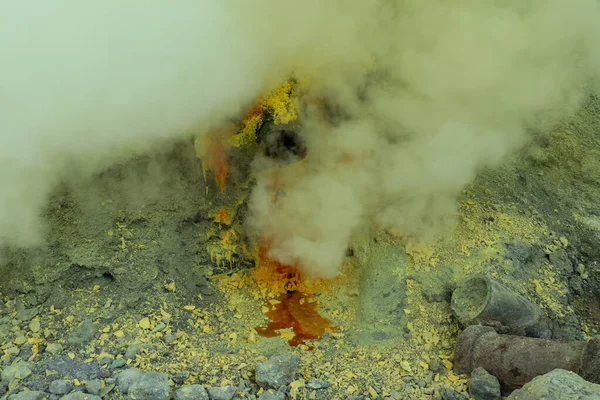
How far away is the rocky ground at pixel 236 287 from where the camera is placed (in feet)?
9.86

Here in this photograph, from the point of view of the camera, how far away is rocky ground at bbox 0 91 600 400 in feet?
9.86

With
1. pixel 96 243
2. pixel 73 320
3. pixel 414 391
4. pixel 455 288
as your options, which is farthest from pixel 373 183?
pixel 73 320

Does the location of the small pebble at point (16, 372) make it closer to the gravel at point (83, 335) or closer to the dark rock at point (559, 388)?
the gravel at point (83, 335)

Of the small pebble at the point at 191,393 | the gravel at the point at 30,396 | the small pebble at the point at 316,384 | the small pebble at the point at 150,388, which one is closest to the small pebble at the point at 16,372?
the gravel at the point at 30,396

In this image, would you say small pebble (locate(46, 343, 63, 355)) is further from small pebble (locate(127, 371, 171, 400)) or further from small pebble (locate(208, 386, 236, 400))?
small pebble (locate(208, 386, 236, 400))

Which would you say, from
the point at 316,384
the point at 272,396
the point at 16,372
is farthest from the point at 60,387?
the point at 316,384

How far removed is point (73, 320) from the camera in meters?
3.32

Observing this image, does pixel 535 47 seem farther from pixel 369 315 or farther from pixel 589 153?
pixel 369 315

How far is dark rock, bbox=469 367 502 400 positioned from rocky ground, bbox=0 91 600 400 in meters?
0.03

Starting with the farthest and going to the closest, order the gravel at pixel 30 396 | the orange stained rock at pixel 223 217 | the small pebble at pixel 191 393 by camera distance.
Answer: the orange stained rock at pixel 223 217, the small pebble at pixel 191 393, the gravel at pixel 30 396

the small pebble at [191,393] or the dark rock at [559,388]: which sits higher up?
the dark rock at [559,388]

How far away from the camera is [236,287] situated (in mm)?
3996

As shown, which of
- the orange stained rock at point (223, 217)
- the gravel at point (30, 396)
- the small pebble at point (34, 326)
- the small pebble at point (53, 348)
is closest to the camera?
the gravel at point (30, 396)

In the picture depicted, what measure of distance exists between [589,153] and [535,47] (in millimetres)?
967
